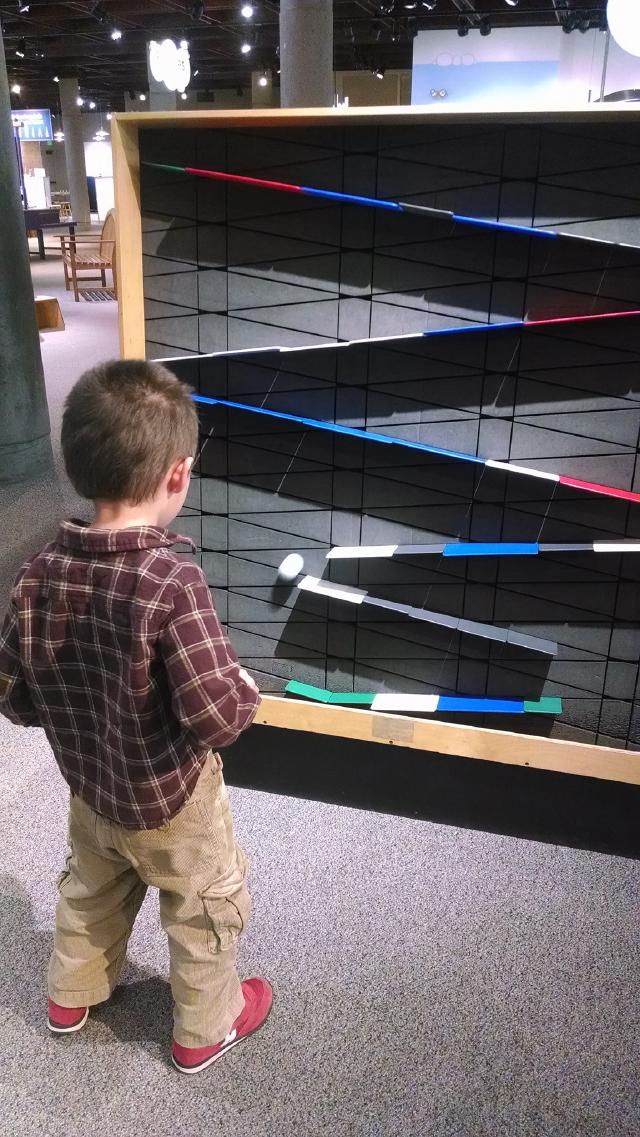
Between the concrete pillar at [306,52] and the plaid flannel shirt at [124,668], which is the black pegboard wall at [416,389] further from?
the concrete pillar at [306,52]

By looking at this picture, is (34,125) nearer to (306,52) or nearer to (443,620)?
(306,52)

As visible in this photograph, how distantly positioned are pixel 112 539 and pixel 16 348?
382 centimetres

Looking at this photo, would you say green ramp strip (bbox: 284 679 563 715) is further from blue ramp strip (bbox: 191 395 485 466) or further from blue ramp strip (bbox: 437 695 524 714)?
blue ramp strip (bbox: 191 395 485 466)

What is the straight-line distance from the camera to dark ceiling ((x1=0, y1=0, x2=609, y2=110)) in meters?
11.7

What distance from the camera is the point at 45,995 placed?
175cm

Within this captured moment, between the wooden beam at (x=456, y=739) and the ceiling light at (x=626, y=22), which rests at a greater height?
the ceiling light at (x=626, y=22)

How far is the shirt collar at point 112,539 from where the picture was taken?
122 cm

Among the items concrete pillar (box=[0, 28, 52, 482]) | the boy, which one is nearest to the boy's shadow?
the boy

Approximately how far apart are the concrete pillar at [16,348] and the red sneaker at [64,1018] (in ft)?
11.7

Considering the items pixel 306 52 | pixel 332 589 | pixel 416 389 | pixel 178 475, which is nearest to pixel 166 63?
pixel 306 52

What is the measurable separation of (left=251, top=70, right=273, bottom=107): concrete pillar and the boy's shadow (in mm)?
19789

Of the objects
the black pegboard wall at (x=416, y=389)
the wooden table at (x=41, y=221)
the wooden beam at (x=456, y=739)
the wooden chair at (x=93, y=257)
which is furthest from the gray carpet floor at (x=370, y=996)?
the wooden table at (x=41, y=221)

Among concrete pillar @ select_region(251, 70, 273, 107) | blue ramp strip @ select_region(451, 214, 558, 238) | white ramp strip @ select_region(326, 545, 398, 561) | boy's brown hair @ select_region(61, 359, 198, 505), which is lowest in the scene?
white ramp strip @ select_region(326, 545, 398, 561)

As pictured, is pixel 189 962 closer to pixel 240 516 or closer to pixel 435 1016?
pixel 435 1016
